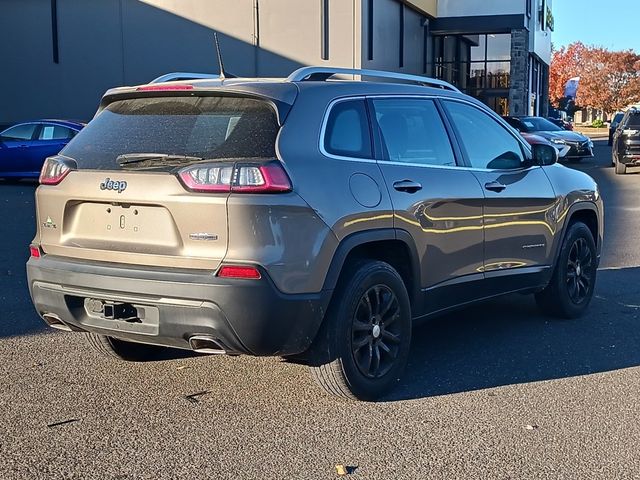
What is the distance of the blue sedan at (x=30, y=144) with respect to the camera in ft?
62.6

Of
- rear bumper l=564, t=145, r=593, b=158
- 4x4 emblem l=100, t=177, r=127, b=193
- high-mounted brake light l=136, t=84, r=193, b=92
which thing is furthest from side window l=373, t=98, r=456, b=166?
rear bumper l=564, t=145, r=593, b=158

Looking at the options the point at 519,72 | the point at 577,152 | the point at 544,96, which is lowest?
the point at 577,152

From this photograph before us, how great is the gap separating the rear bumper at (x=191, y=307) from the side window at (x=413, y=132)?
1.21 metres

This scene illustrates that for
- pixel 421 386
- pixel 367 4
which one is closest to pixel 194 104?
pixel 421 386

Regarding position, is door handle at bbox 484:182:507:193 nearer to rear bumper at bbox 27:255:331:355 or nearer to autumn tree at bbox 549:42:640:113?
rear bumper at bbox 27:255:331:355

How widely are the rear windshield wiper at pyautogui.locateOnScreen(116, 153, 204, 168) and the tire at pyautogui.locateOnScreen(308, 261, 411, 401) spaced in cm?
108

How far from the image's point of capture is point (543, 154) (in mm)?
6695

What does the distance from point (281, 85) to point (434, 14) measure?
31387 millimetres

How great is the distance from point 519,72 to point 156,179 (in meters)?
34.4

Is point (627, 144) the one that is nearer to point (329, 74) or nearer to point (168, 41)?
point (168, 41)

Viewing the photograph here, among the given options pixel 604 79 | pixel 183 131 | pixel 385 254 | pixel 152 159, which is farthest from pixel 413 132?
pixel 604 79

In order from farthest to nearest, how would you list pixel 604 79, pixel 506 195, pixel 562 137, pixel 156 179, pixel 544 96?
pixel 604 79
pixel 544 96
pixel 562 137
pixel 506 195
pixel 156 179

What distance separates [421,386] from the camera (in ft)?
17.3

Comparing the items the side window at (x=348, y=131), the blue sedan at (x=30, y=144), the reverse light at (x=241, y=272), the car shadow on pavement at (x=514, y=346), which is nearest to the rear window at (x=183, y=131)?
the side window at (x=348, y=131)
